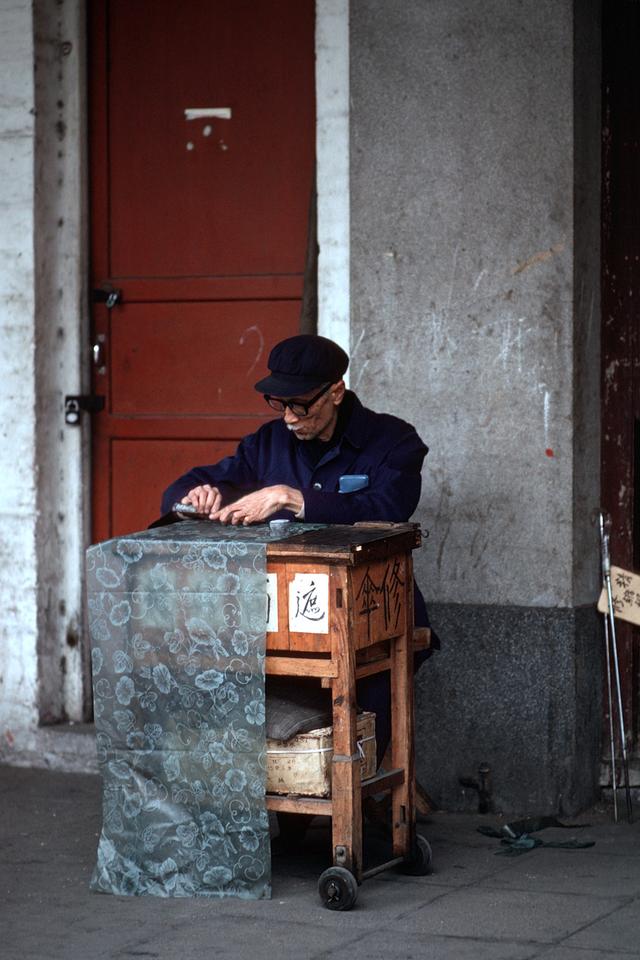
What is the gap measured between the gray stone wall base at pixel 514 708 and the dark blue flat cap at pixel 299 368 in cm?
122

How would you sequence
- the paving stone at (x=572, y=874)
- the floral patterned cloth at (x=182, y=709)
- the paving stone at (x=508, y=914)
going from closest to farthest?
the paving stone at (x=508, y=914)
the floral patterned cloth at (x=182, y=709)
the paving stone at (x=572, y=874)

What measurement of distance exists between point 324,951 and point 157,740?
2.76 feet

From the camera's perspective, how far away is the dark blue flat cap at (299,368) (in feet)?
16.0

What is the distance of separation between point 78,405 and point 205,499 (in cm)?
175

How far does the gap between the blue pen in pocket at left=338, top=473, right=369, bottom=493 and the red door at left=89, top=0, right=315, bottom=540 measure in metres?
1.44

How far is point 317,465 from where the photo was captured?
5.09 meters

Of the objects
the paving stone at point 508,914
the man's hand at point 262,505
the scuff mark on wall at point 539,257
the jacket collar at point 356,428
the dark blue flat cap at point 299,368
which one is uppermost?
the scuff mark on wall at point 539,257

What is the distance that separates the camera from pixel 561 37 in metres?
5.46

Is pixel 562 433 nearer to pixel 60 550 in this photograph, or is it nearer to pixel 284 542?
pixel 284 542

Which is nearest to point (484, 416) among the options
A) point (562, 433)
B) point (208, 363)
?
point (562, 433)

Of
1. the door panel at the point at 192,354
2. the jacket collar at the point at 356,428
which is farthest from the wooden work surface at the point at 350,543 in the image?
the door panel at the point at 192,354

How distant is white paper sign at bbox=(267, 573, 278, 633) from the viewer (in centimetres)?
449

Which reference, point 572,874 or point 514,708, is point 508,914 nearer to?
point 572,874

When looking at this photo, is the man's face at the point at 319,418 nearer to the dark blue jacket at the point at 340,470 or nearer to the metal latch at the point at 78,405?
the dark blue jacket at the point at 340,470
